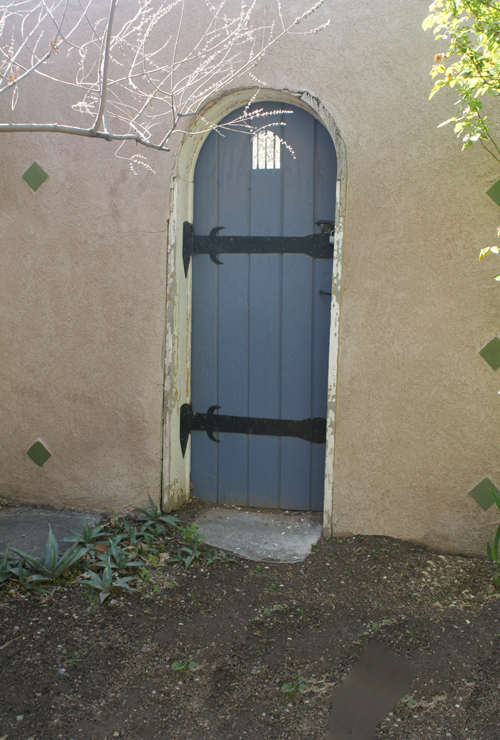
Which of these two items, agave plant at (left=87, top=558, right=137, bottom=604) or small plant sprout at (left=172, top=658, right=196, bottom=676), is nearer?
small plant sprout at (left=172, top=658, right=196, bottom=676)

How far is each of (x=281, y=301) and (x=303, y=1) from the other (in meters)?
1.49

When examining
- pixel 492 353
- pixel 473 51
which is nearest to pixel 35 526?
pixel 492 353

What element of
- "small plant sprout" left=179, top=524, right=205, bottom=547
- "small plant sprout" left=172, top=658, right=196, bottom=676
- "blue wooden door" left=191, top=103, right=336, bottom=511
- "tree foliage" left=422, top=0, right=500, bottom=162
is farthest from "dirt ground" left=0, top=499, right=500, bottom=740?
"tree foliage" left=422, top=0, right=500, bottom=162

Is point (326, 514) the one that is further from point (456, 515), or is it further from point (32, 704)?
point (32, 704)

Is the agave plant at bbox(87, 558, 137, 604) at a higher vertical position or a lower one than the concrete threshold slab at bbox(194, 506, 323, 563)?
lower

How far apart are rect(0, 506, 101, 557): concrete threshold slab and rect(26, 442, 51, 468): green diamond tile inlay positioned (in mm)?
280

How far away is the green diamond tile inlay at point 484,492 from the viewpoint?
2.60 meters

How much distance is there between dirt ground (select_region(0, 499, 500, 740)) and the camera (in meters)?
1.70

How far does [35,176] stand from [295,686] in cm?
288

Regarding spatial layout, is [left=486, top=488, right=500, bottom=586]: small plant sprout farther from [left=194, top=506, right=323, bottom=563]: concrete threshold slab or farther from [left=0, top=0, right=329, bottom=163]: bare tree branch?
[left=0, top=0, right=329, bottom=163]: bare tree branch

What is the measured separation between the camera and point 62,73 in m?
2.98

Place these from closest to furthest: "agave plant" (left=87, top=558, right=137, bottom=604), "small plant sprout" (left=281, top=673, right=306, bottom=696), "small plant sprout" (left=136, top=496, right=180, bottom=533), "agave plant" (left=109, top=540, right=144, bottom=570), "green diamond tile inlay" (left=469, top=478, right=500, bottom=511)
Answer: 1. "small plant sprout" (left=281, top=673, right=306, bottom=696)
2. "agave plant" (left=87, top=558, right=137, bottom=604)
3. "agave plant" (left=109, top=540, right=144, bottom=570)
4. "green diamond tile inlay" (left=469, top=478, right=500, bottom=511)
5. "small plant sprout" (left=136, top=496, right=180, bottom=533)

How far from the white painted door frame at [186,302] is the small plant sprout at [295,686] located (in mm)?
966

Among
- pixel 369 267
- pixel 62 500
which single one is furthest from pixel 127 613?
pixel 369 267
